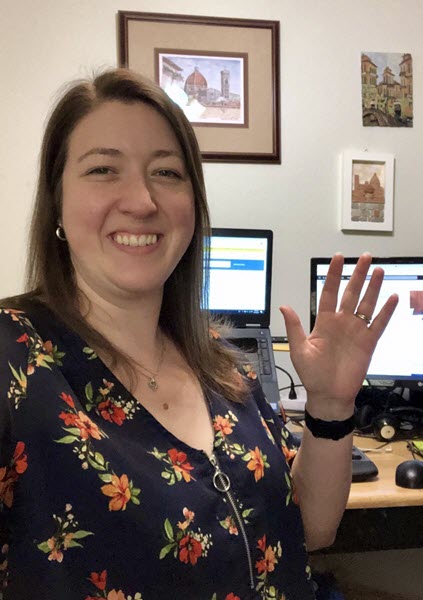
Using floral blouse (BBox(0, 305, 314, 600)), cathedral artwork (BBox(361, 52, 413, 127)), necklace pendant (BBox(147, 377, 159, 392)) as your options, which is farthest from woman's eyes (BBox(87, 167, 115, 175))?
cathedral artwork (BBox(361, 52, 413, 127))

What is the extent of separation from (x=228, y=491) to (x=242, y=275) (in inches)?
35.1

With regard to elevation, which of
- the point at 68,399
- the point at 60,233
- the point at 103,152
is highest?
the point at 103,152

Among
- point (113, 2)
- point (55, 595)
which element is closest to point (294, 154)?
point (113, 2)

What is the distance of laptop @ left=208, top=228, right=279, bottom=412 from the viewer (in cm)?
158

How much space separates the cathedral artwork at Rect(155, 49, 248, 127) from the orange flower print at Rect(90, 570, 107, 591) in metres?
1.41

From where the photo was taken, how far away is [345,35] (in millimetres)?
1797

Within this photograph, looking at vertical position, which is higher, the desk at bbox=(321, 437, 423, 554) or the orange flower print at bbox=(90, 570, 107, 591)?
the orange flower print at bbox=(90, 570, 107, 591)

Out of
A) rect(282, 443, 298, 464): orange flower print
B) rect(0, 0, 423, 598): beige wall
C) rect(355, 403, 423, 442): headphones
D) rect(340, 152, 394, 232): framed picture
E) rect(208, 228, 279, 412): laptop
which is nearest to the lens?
rect(282, 443, 298, 464): orange flower print

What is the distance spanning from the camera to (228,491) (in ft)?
2.52

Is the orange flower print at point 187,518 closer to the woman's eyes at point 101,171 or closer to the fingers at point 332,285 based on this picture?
the fingers at point 332,285

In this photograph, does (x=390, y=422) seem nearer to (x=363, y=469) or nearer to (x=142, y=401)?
(x=363, y=469)

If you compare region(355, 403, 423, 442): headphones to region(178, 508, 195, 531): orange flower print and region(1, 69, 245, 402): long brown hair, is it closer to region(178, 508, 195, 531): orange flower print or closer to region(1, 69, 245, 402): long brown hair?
region(1, 69, 245, 402): long brown hair

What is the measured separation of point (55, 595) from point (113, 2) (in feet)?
5.40

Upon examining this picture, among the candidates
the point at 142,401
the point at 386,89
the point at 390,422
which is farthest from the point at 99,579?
the point at 386,89
